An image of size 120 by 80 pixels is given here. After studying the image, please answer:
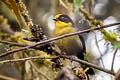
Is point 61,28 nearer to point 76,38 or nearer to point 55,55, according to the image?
point 76,38

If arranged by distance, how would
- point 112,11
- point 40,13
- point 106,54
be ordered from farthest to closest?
1. point 112,11
2. point 40,13
3. point 106,54

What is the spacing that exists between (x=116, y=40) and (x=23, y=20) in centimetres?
53

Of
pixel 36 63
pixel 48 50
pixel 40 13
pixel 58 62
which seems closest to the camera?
pixel 48 50

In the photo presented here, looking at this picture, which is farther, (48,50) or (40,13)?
(40,13)

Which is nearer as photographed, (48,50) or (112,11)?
(48,50)

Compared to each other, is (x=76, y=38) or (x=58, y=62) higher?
(x=76, y=38)

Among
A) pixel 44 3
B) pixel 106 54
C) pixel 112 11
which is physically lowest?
pixel 106 54

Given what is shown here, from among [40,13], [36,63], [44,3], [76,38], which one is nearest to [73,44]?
[76,38]

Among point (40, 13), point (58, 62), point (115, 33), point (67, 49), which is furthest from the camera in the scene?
point (40, 13)

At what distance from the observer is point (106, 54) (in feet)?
10.7

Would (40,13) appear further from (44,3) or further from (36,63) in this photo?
(36,63)

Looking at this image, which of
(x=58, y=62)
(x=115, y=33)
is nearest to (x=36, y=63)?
(x=58, y=62)

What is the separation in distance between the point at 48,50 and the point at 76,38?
1100mm

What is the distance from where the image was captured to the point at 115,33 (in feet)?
5.39
